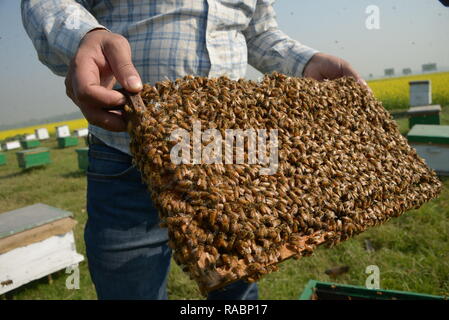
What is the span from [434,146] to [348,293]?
6.07m

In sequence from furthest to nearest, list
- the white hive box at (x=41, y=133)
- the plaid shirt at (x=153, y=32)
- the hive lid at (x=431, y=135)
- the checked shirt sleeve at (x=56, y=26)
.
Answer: the white hive box at (x=41, y=133) → the hive lid at (x=431, y=135) → the plaid shirt at (x=153, y=32) → the checked shirt sleeve at (x=56, y=26)

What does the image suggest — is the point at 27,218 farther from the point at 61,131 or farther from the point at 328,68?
the point at 61,131

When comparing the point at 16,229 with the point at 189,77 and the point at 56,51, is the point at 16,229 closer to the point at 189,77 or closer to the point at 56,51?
the point at 56,51

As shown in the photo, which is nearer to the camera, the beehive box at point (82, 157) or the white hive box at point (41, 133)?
the beehive box at point (82, 157)

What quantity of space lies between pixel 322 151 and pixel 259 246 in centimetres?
82

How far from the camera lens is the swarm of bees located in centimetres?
156

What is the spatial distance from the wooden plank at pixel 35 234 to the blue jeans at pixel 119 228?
2.68 m

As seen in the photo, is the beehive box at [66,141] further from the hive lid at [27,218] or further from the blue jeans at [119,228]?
the blue jeans at [119,228]

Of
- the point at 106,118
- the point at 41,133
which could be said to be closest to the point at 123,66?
the point at 106,118

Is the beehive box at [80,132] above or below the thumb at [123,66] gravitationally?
below

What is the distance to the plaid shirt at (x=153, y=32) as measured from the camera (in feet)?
7.28

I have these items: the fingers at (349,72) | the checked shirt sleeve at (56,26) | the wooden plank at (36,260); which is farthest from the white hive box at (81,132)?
the fingers at (349,72)

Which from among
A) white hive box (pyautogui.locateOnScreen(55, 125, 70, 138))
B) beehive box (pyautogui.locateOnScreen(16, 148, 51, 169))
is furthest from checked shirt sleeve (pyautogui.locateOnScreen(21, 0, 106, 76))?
white hive box (pyautogui.locateOnScreen(55, 125, 70, 138))

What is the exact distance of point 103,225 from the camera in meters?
2.66
